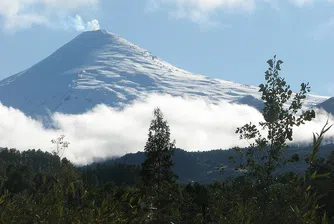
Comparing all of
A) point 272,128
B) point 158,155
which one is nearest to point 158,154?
point 158,155

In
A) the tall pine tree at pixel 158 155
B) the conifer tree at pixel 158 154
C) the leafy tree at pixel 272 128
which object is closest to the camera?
the leafy tree at pixel 272 128

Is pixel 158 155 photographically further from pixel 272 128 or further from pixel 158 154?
pixel 272 128

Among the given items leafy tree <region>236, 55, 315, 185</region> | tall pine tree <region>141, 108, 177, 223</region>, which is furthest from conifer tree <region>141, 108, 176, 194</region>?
leafy tree <region>236, 55, 315, 185</region>

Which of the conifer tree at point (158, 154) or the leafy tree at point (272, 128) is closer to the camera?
the leafy tree at point (272, 128)

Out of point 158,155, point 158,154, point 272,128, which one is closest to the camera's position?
point 272,128

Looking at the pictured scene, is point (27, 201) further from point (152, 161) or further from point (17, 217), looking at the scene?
point (152, 161)

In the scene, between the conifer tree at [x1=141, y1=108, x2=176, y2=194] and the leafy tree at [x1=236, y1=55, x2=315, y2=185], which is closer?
the leafy tree at [x1=236, y1=55, x2=315, y2=185]

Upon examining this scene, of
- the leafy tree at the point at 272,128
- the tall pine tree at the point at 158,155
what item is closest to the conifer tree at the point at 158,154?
the tall pine tree at the point at 158,155

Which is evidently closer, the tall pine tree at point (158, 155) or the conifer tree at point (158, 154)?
the tall pine tree at point (158, 155)

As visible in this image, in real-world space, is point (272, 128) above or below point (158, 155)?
below

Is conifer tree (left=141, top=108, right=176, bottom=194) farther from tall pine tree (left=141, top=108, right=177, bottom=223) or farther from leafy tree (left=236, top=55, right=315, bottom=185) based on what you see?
leafy tree (left=236, top=55, right=315, bottom=185)

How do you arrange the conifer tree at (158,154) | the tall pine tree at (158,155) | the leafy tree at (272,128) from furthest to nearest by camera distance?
the conifer tree at (158,154)
the tall pine tree at (158,155)
the leafy tree at (272,128)

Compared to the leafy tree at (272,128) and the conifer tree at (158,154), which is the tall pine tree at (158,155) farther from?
the leafy tree at (272,128)

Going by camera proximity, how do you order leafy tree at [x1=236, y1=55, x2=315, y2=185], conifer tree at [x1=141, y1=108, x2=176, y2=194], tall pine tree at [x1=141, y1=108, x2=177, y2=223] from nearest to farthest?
leafy tree at [x1=236, y1=55, x2=315, y2=185], tall pine tree at [x1=141, y1=108, x2=177, y2=223], conifer tree at [x1=141, y1=108, x2=176, y2=194]
